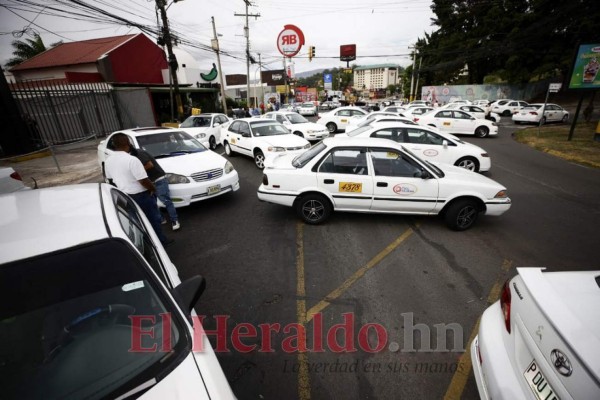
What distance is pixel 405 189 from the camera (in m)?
4.64

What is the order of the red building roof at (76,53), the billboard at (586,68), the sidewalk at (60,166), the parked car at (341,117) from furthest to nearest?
the red building roof at (76,53)
the parked car at (341,117)
the billboard at (586,68)
the sidewalk at (60,166)

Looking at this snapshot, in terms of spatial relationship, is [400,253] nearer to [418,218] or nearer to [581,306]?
[418,218]

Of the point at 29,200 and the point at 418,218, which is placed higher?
the point at 29,200

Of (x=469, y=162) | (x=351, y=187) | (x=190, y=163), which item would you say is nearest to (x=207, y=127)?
(x=190, y=163)

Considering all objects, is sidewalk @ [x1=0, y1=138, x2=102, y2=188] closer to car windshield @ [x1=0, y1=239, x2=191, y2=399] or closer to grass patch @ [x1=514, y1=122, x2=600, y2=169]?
car windshield @ [x1=0, y1=239, x2=191, y2=399]

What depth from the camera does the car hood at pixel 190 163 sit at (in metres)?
5.40

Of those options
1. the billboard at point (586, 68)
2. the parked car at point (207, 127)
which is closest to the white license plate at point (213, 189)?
the parked car at point (207, 127)

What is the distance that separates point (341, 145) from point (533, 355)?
12.6ft

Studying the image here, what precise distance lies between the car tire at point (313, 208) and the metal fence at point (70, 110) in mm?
11117

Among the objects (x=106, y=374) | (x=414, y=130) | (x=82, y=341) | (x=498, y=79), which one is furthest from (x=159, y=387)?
(x=498, y=79)

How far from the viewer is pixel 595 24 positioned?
28953 millimetres

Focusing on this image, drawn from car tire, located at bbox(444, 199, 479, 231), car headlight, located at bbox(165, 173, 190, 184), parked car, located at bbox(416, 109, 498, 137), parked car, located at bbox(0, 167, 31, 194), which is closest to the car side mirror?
car headlight, located at bbox(165, 173, 190, 184)

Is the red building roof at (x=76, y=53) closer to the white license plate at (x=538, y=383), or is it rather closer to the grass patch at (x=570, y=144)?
the white license plate at (x=538, y=383)

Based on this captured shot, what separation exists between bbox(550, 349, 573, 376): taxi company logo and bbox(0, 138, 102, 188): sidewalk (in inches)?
389
